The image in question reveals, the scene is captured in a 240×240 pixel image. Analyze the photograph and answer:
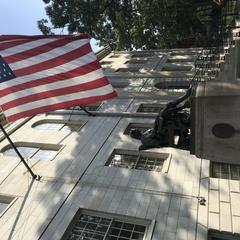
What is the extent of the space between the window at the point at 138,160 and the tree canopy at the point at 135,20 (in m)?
21.5

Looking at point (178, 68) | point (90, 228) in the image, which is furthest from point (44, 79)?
point (178, 68)

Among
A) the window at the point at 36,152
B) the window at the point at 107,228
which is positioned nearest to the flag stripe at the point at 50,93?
the window at the point at 107,228

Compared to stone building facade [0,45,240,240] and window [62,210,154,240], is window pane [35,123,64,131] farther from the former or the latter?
window [62,210,154,240]

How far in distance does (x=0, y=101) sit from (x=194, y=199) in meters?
8.27

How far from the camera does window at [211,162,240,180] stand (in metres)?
15.7

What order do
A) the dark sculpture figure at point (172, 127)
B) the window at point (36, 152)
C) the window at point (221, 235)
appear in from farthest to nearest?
the window at point (36, 152) → the window at point (221, 235) → the dark sculpture figure at point (172, 127)

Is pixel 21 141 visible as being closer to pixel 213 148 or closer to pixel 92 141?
pixel 92 141

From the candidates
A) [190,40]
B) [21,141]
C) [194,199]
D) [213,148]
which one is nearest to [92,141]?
[21,141]

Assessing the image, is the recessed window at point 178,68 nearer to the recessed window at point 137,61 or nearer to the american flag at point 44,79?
the recessed window at point 137,61

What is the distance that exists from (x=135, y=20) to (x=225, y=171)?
28.2m

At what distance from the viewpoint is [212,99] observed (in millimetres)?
8953

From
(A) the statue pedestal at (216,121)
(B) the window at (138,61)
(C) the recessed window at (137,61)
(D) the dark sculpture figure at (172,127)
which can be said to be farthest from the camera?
(C) the recessed window at (137,61)

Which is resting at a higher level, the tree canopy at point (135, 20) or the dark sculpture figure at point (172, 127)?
the tree canopy at point (135, 20)

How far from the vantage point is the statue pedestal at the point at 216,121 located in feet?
29.1
